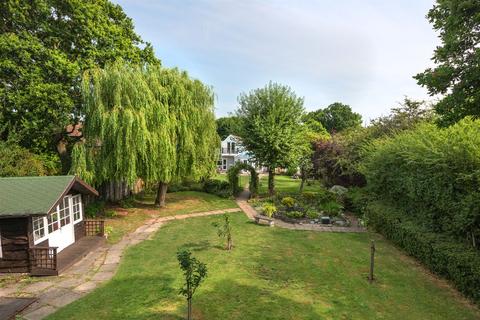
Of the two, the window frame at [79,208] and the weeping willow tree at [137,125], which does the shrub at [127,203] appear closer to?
the weeping willow tree at [137,125]

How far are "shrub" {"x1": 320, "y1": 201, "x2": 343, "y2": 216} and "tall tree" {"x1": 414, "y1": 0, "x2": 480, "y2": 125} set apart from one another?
12.0m

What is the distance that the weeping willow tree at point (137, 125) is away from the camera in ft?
50.3

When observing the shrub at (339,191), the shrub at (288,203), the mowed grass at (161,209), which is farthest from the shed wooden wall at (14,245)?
the shrub at (339,191)

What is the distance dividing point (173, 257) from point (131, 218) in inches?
297

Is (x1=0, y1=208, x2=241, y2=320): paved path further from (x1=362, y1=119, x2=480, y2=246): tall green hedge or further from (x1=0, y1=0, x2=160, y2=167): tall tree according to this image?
(x1=362, y1=119, x2=480, y2=246): tall green hedge

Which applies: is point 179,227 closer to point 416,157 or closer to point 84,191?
point 84,191

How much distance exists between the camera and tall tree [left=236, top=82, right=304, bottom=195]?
24.0m

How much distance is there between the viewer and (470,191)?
9.51m

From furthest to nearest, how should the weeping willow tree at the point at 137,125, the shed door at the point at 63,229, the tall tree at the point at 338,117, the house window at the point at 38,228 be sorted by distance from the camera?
the tall tree at the point at 338,117 → the weeping willow tree at the point at 137,125 → the shed door at the point at 63,229 → the house window at the point at 38,228

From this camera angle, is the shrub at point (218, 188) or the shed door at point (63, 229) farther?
the shrub at point (218, 188)

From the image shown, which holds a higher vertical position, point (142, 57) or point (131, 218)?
point (142, 57)

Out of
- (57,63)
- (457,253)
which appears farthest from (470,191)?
(57,63)

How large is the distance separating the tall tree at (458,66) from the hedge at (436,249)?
466 centimetres

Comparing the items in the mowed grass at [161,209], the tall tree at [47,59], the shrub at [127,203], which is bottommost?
the mowed grass at [161,209]
